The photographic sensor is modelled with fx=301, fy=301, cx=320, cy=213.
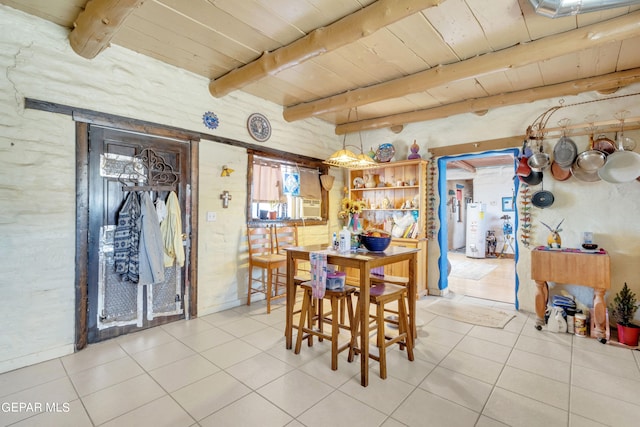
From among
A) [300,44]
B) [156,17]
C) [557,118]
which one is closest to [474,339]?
[557,118]

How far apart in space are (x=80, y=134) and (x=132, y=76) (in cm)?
78

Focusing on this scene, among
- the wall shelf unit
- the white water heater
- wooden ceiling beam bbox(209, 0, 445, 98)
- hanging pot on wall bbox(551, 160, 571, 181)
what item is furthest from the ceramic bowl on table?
the white water heater

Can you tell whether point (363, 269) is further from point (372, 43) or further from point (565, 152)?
point (565, 152)

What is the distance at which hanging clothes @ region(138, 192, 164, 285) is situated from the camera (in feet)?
9.69

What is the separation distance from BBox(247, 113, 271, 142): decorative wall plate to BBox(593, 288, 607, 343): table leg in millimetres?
4199

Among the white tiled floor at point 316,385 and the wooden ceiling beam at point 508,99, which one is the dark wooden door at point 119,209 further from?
the wooden ceiling beam at point 508,99

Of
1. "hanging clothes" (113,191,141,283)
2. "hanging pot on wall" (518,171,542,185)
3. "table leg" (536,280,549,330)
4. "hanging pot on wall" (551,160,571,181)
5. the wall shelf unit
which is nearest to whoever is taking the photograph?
"hanging clothes" (113,191,141,283)

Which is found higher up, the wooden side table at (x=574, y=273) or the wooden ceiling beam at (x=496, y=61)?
the wooden ceiling beam at (x=496, y=61)

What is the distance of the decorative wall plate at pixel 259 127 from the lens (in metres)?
4.04

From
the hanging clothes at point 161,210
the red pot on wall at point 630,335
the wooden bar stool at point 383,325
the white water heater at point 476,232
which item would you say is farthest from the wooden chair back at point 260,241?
the white water heater at point 476,232

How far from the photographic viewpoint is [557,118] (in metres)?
3.65

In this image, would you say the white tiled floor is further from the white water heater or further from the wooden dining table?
the white water heater

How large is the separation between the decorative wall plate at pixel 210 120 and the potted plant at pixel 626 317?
4.65 meters

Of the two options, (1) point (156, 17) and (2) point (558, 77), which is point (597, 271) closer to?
(2) point (558, 77)
